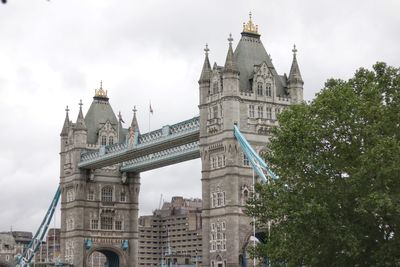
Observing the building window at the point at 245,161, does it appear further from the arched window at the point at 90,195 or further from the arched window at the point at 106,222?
the arched window at the point at 106,222

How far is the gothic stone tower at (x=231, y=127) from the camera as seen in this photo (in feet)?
297

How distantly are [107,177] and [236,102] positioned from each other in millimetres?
37455

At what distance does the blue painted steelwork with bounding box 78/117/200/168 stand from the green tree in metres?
42.0

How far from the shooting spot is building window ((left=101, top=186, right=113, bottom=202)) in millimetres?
123375

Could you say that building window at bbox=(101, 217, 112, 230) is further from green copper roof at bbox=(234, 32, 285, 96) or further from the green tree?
the green tree

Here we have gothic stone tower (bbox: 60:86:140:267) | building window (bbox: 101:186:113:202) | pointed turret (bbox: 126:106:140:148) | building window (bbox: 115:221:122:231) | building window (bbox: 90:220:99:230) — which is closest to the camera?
pointed turret (bbox: 126:106:140:148)

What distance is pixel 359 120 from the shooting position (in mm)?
54656

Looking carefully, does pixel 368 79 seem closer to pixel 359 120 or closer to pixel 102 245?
pixel 359 120

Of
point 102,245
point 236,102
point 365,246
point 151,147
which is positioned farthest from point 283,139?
point 102,245

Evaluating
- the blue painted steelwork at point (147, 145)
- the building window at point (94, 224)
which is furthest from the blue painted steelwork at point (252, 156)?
the building window at point (94, 224)

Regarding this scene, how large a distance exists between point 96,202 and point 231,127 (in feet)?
124

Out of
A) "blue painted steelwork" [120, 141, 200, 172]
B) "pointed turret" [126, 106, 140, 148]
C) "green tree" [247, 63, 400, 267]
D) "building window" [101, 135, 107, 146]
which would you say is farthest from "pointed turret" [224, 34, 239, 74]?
"building window" [101, 135, 107, 146]

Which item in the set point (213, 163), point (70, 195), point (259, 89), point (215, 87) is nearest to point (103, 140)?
point (70, 195)

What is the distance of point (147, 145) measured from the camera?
107m
